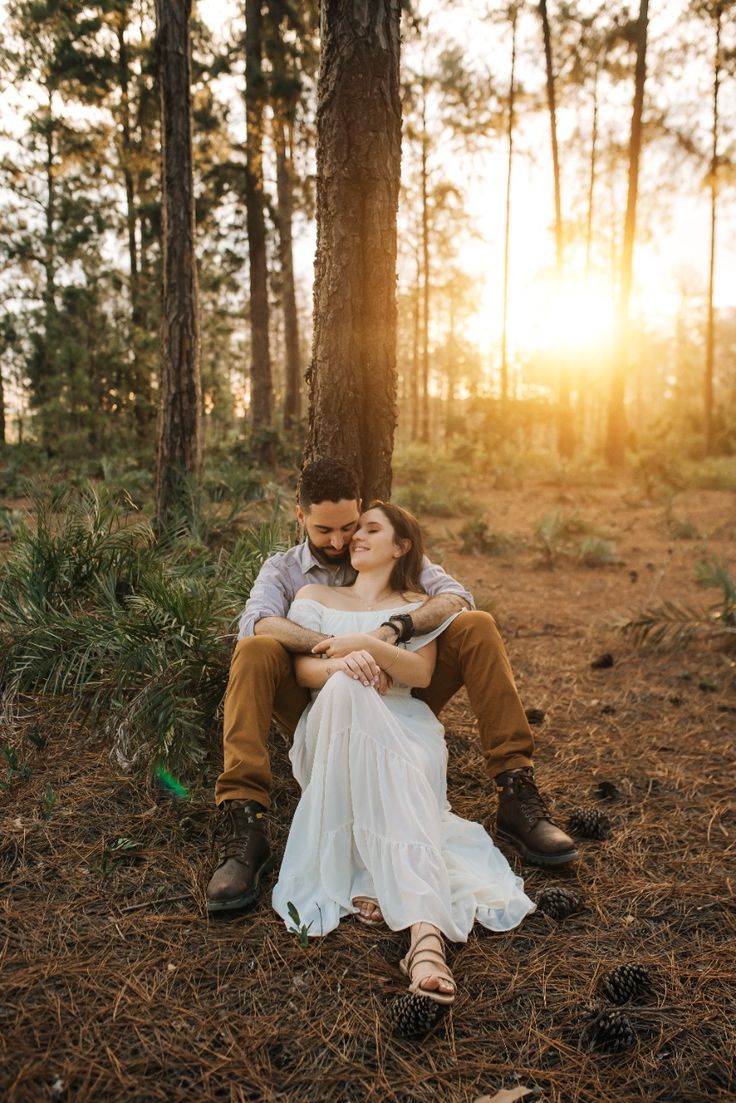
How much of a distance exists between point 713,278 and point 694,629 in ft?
53.7

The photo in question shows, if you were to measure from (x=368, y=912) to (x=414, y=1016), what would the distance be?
1.57 ft

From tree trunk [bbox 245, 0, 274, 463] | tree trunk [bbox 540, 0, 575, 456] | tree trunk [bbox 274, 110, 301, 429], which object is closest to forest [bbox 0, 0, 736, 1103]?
tree trunk [bbox 245, 0, 274, 463]

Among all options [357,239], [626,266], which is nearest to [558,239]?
[626,266]

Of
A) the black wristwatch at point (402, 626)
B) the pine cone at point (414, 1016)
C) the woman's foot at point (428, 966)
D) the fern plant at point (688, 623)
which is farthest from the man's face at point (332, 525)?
the fern plant at point (688, 623)

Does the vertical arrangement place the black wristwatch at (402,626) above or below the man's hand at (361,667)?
above

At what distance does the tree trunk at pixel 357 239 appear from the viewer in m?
3.45

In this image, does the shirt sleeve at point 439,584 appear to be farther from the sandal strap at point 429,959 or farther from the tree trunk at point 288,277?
the tree trunk at point 288,277

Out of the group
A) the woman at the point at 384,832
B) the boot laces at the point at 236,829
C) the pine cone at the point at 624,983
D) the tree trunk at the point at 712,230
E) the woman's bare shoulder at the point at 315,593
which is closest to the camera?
the pine cone at the point at 624,983

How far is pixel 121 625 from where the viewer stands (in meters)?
3.21

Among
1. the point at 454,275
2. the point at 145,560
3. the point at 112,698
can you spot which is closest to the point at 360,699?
the point at 112,698

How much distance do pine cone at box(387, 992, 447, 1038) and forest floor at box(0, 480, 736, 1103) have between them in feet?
0.09

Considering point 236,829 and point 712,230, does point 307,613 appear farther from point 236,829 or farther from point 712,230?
point 712,230

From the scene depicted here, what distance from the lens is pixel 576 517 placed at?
920cm

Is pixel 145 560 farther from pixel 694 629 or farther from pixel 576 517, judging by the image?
pixel 576 517
